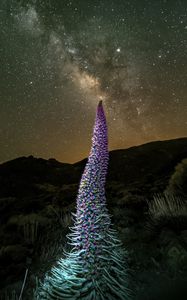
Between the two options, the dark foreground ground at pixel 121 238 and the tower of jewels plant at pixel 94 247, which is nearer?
the tower of jewels plant at pixel 94 247

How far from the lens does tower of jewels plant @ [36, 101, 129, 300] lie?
10.00ft

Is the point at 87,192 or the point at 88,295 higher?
the point at 87,192

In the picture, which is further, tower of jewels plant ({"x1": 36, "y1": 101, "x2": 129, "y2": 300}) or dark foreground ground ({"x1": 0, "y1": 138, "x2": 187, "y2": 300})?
dark foreground ground ({"x1": 0, "y1": 138, "x2": 187, "y2": 300})

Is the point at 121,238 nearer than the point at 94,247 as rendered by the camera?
No

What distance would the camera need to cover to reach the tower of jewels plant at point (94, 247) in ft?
10.00

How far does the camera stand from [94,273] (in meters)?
3.14

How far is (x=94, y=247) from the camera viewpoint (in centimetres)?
311

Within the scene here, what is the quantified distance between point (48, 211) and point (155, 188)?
355cm

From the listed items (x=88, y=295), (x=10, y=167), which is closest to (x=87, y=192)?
(x=88, y=295)

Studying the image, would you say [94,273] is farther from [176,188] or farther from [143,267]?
[176,188]

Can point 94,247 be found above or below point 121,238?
above

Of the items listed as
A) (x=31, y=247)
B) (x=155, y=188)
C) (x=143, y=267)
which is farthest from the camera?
(x=155, y=188)

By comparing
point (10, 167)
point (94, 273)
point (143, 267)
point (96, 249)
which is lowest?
point (143, 267)

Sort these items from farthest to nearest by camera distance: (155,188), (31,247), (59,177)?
1. (59,177)
2. (155,188)
3. (31,247)
